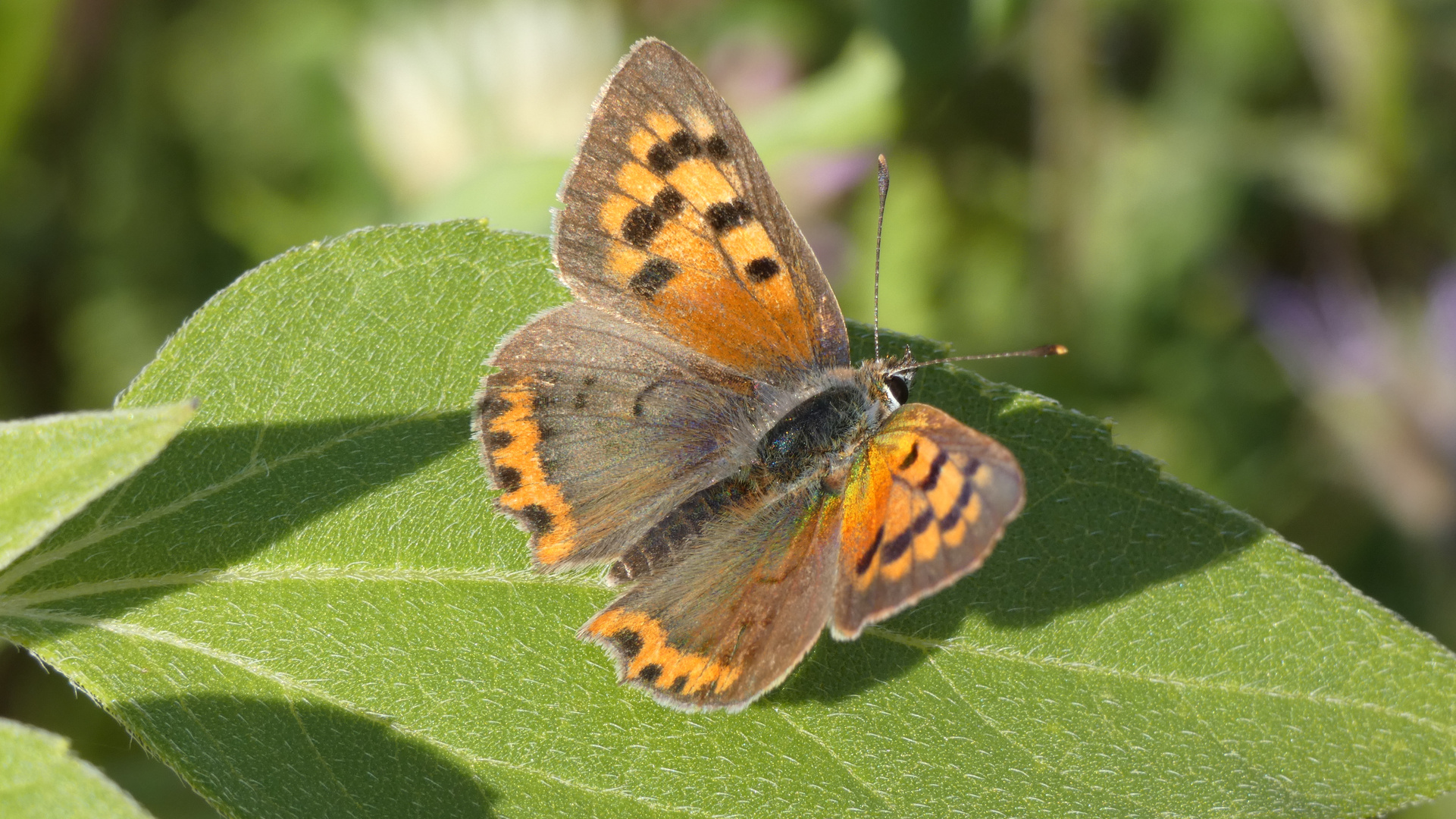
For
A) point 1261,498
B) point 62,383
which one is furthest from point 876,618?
point 62,383

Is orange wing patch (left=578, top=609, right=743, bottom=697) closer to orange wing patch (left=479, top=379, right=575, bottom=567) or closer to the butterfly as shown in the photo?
the butterfly

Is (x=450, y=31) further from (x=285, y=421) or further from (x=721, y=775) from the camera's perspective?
(x=721, y=775)

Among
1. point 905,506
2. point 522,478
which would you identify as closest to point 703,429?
point 522,478

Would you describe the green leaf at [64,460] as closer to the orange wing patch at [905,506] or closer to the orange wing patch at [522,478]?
the orange wing patch at [522,478]

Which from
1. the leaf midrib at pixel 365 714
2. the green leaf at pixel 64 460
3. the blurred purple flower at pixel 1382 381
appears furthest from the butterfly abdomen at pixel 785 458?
the blurred purple flower at pixel 1382 381

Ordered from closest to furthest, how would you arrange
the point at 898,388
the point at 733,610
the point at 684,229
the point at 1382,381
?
the point at 733,610 < the point at 898,388 < the point at 684,229 < the point at 1382,381

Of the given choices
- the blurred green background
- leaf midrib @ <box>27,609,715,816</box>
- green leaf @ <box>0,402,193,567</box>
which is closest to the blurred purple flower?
the blurred green background

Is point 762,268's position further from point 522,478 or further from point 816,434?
point 522,478
